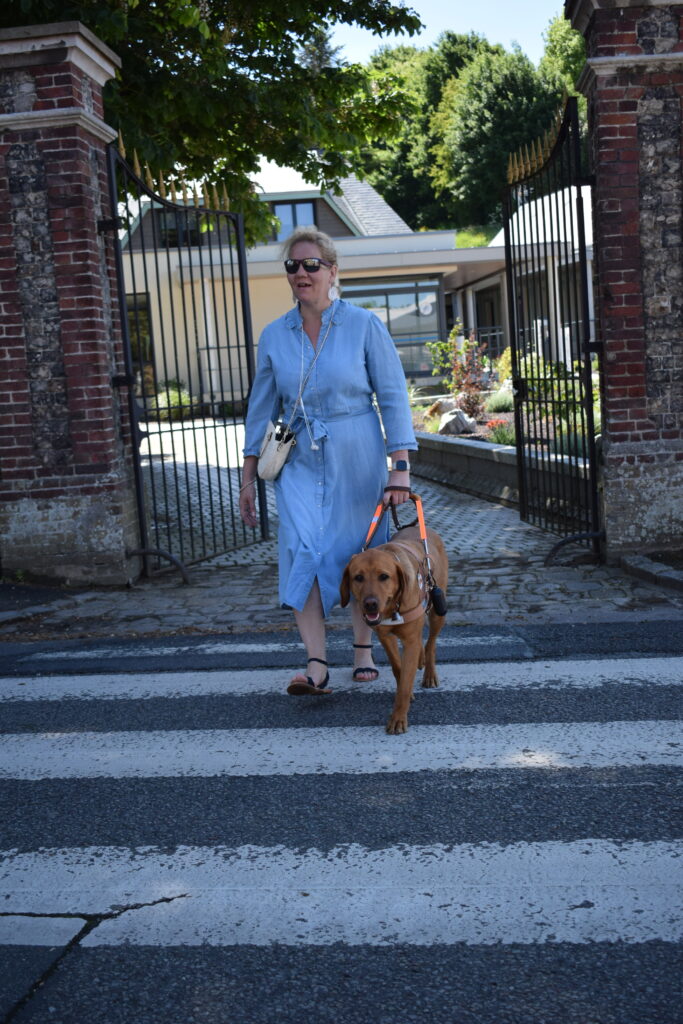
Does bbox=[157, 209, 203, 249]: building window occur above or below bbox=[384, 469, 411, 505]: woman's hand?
above

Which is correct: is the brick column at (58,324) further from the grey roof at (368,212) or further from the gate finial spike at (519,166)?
the grey roof at (368,212)

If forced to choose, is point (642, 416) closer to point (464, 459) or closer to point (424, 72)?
point (464, 459)

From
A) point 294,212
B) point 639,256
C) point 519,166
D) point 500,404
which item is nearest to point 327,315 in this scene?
point 639,256

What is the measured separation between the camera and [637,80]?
7945 millimetres

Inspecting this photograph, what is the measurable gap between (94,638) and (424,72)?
6977cm

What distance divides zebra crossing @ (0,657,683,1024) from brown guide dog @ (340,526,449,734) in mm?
214

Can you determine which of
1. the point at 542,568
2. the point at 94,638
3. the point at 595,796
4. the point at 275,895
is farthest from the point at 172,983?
the point at 542,568

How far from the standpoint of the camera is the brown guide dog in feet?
14.6

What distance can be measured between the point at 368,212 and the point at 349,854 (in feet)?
132

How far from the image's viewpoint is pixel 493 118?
61250mm

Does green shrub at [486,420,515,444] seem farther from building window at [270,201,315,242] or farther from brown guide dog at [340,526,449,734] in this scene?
building window at [270,201,315,242]

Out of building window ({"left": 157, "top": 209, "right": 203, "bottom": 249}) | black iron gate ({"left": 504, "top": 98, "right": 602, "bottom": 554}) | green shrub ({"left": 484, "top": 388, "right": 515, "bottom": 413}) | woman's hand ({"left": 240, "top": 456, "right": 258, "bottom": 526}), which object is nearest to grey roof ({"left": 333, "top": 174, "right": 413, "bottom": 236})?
green shrub ({"left": 484, "top": 388, "right": 515, "bottom": 413})

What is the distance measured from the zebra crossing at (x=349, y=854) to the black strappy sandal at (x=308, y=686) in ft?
0.22

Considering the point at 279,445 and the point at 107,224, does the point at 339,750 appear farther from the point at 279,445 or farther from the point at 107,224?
the point at 107,224
